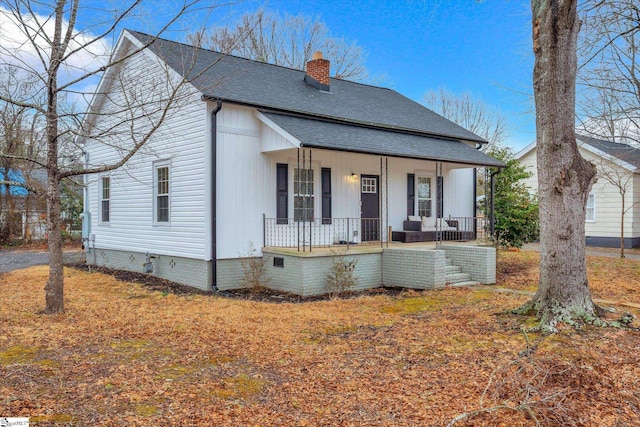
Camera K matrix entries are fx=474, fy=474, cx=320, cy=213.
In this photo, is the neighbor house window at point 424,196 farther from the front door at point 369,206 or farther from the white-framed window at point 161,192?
the white-framed window at point 161,192

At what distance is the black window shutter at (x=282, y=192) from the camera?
11.3 meters

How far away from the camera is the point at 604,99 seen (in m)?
14.0

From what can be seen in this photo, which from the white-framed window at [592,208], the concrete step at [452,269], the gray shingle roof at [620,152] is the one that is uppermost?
the gray shingle roof at [620,152]

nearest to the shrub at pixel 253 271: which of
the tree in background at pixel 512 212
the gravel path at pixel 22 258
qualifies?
the tree in background at pixel 512 212

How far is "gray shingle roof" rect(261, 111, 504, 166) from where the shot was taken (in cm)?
1009

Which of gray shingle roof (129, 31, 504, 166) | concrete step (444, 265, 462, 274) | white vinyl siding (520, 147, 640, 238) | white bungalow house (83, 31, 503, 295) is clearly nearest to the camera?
white bungalow house (83, 31, 503, 295)

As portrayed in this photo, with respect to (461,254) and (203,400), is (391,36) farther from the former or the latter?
(203,400)

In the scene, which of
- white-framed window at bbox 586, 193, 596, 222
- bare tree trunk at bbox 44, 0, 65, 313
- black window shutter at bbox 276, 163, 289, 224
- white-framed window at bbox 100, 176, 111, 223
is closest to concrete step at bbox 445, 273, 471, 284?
black window shutter at bbox 276, 163, 289, 224

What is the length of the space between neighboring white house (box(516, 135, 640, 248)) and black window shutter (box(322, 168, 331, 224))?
1185cm

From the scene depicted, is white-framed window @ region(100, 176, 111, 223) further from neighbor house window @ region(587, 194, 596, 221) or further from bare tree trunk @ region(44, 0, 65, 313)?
neighbor house window @ region(587, 194, 596, 221)

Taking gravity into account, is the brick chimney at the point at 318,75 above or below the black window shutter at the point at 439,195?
above

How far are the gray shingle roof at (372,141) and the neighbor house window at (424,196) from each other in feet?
4.25

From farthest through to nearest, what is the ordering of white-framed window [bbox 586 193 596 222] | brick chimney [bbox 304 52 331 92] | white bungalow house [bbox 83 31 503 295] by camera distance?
white-framed window [bbox 586 193 596 222], brick chimney [bbox 304 52 331 92], white bungalow house [bbox 83 31 503 295]

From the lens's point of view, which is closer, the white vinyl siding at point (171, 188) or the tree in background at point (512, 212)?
the white vinyl siding at point (171, 188)
